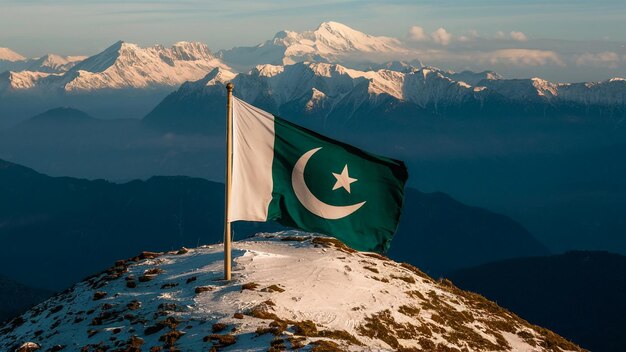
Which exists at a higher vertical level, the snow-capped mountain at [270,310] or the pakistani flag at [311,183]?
the pakistani flag at [311,183]

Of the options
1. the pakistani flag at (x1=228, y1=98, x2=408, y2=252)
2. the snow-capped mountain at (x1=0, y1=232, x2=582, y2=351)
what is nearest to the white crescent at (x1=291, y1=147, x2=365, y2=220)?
the pakistani flag at (x1=228, y1=98, x2=408, y2=252)

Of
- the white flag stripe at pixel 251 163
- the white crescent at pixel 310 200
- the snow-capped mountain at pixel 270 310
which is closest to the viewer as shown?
the snow-capped mountain at pixel 270 310

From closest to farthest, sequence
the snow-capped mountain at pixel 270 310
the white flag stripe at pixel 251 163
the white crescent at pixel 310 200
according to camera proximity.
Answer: the snow-capped mountain at pixel 270 310, the white crescent at pixel 310 200, the white flag stripe at pixel 251 163

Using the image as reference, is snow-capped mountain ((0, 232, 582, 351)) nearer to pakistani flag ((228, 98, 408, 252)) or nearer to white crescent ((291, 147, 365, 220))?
pakistani flag ((228, 98, 408, 252))

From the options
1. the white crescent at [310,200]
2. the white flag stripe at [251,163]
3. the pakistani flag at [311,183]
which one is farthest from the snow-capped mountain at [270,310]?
the white crescent at [310,200]

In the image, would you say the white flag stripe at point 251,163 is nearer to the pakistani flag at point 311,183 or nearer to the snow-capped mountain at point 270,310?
the pakistani flag at point 311,183

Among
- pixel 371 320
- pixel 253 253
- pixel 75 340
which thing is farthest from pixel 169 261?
pixel 371 320

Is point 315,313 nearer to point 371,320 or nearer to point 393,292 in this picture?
point 371,320

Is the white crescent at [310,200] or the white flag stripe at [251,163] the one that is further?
the white flag stripe at [251,163]
